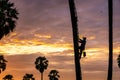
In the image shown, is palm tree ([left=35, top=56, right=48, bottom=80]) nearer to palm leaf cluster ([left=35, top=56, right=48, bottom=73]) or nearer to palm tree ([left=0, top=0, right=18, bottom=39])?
palm leaf cluster ([left=35, top=56, right=48, bottom=73])

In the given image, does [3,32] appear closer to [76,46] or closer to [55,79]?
[76,46]

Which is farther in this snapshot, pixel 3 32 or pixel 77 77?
pixel 3 32

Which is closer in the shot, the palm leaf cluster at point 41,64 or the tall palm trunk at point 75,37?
the tall palm trunk at point 75,37

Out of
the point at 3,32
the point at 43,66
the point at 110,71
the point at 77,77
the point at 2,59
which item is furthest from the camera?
the point at 43,66

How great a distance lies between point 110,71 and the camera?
25031mm

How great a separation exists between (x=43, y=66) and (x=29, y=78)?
25.2ft

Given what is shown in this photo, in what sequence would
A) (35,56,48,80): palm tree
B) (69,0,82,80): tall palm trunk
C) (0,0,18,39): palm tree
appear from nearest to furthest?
(69,0,82,80): tall palm trunk < (0,0,18,39): palm tree < (35,56,48,80): palm tree

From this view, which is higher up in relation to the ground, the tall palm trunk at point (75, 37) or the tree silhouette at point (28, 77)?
the tree silhouette at point (28, 77)

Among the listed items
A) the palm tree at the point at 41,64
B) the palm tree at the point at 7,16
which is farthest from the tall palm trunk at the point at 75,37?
the palm tree at the point at 41,64

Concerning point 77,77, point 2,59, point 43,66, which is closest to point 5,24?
point 77,77

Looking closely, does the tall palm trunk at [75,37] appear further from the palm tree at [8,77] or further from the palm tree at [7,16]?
the palm tree at [8,77]

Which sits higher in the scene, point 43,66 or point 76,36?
point 43,66

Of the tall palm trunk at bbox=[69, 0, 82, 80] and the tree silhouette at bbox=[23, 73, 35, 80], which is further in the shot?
the tree silhouette at bbox=[23, 73, 35, 80]

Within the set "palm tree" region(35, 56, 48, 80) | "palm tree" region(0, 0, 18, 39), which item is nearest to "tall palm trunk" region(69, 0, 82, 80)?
"palm tree" region(0, 0, 18, 39)
